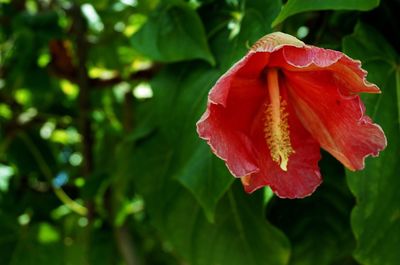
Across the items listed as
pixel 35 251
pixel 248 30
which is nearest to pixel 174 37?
pixel 248 30

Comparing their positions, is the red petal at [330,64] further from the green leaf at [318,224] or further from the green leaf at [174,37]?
the green leaf at [318,224]

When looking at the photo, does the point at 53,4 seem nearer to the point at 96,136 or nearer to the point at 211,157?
the point at 96,136

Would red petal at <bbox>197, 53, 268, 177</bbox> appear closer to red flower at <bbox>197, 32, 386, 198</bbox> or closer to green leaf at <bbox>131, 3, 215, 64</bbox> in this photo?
red flower at <bbox>197, 32, 386, 198</bbox>

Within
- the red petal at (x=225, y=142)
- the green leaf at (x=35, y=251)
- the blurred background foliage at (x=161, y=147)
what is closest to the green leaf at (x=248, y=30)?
the blurred background foliage at (x=161, y=147)

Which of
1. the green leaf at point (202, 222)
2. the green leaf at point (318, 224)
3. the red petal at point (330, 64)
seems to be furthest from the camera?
the green leaf at point (318, 224)

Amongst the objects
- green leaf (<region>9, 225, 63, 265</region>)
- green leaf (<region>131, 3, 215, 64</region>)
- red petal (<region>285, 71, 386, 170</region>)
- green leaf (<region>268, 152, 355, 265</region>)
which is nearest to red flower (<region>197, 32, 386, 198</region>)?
red petal (<region>285, 71, 386, 170</region>)

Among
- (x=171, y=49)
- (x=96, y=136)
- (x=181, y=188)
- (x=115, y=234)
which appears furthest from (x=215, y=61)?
(x=96, y=136)
